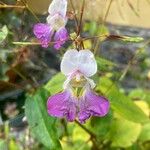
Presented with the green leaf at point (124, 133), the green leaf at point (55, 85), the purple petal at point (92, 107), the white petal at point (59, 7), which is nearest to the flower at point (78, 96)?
the purple petal at point (92, 107)

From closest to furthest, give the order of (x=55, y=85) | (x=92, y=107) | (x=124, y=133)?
1. (x=92, y=107)
2. (x=55, y=85)
3. (x=124, y=133)

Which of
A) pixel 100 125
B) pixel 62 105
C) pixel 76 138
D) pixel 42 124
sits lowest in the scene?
pixel 76 138

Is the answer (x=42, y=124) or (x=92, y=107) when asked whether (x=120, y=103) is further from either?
(x=92, y=107)

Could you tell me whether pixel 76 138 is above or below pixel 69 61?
below

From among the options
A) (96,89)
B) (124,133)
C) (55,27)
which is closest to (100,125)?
(96,89)

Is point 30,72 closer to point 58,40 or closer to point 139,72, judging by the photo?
point 139,72

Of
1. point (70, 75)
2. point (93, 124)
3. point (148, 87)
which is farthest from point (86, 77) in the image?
point (148, 87)
